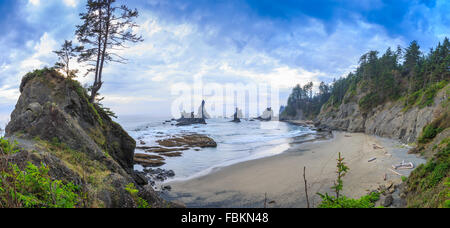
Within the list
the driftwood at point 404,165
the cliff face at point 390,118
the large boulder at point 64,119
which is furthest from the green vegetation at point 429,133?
the large boulder at point 64,119

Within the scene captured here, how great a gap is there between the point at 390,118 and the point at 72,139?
159 ft

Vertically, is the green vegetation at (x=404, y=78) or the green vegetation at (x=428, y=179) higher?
the green vegetation at (x=404, y=78)

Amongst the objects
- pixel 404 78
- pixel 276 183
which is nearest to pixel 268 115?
pixel 404 78

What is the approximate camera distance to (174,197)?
42.9 feet

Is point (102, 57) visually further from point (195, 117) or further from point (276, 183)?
point (195, 117)

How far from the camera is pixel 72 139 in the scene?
778 centimetres

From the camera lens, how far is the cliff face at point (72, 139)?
16.5 ft

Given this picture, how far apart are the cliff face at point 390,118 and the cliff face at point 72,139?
29.7 metres

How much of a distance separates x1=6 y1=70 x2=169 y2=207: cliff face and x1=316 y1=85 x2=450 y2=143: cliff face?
2972 cm

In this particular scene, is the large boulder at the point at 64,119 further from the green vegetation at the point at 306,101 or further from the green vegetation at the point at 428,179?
the green vegetation at the point at 306,101
